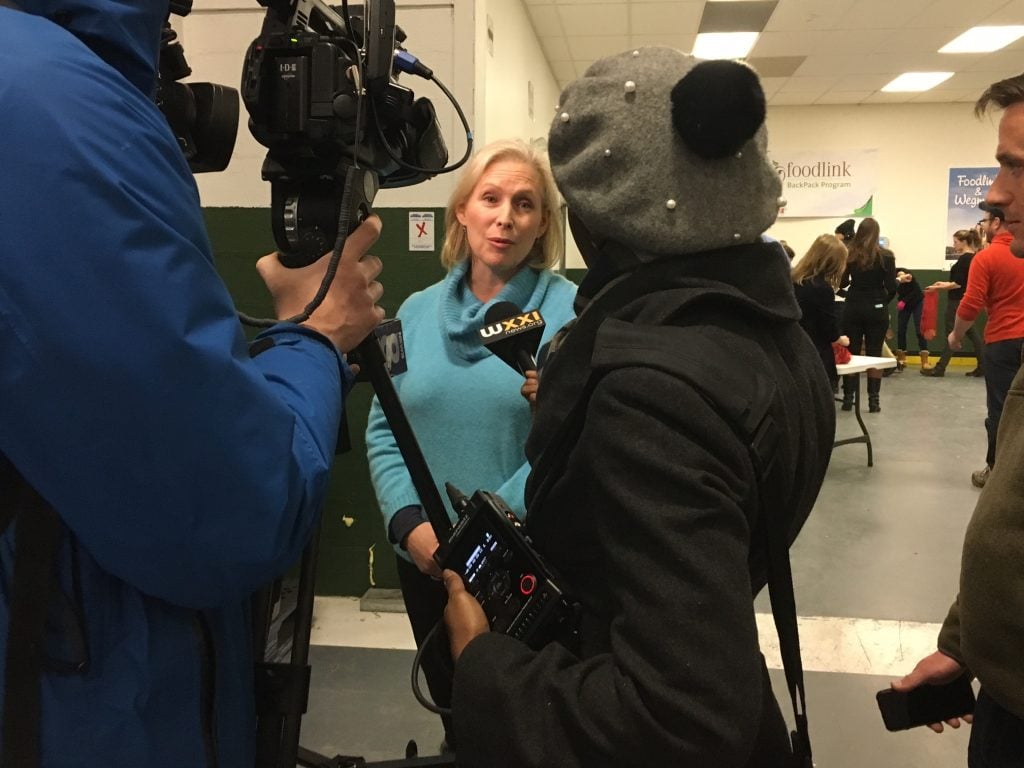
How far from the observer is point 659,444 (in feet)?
1.94

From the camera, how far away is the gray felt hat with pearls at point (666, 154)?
63 cm

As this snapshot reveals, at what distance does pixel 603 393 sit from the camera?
630 millimetres

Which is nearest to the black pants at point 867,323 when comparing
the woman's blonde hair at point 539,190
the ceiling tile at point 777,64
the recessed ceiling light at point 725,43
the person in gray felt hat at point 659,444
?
the recessed ceiling light at point 725,43

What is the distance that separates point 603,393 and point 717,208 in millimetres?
208

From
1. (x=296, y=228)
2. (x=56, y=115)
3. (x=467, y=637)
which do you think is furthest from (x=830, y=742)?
(x=56, y=115)

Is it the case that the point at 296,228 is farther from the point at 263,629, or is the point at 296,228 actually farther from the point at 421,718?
the point at 421,718

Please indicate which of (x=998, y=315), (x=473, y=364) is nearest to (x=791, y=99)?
(x=998, y=315)

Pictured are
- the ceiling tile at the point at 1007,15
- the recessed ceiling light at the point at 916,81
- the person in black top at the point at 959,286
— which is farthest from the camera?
the recessed ceiling light at the point at 916,81

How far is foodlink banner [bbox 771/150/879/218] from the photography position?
9477 millimetres

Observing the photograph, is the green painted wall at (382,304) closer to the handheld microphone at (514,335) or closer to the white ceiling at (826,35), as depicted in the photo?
the handheld microphone at (514,335)

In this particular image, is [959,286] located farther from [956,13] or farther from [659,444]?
[659,444]

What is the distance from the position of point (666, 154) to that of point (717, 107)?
61mm

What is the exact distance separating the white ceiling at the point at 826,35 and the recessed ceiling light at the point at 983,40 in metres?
0.12

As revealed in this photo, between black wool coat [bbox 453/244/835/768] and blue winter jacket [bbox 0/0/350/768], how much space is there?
24 centimetres
